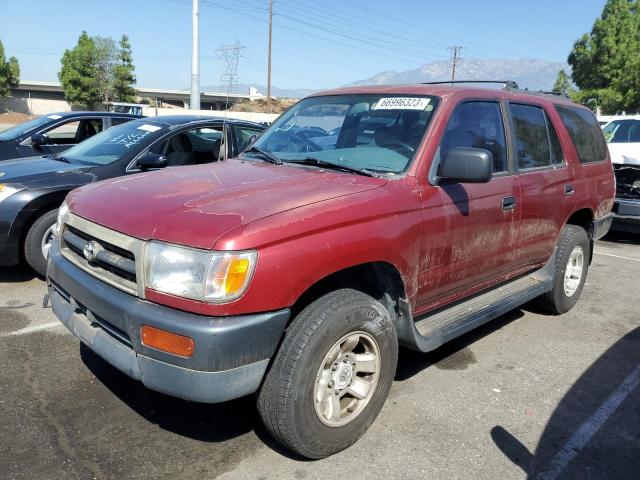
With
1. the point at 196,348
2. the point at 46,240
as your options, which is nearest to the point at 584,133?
the point at 196,348

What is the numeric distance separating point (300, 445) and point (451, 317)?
141 cm

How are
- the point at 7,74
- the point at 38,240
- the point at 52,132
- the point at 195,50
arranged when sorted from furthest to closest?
the point at 7,74 < the point at 195,50 < the point at 52,132 < the point at 38,240

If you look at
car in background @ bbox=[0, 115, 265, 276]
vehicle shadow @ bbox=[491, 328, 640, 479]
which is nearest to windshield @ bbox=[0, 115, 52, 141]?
car in background @ bbox=[0, 115, 265, 276]

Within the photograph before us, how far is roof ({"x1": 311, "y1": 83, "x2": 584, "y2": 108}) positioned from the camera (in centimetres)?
356

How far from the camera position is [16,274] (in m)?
5.54

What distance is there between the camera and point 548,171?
13.9 feet

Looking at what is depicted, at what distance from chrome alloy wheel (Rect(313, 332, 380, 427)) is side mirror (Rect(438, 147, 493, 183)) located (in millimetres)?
1073

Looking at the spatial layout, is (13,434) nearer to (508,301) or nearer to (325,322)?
(325,322)

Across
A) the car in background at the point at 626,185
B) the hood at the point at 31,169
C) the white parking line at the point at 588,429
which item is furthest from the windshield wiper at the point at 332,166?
the car in background at the point at 626,185

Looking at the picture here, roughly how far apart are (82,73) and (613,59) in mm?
53091

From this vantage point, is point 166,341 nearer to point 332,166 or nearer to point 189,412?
point 189,412

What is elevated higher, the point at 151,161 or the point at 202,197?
the point at 202,197

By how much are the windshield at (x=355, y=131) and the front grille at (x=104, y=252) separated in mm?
1383

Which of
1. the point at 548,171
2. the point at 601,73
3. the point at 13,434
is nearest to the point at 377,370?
the point at 13,434
